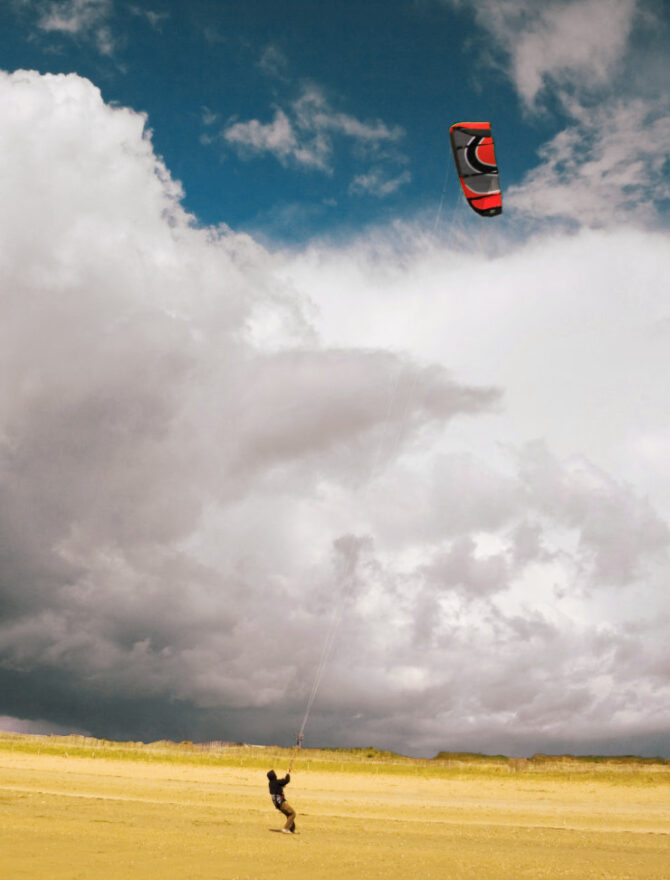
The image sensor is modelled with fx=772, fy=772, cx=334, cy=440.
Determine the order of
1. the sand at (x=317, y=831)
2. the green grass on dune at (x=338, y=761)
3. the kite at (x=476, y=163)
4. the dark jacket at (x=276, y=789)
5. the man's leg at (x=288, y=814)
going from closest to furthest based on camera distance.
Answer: the sand at (x=317, y=831), the dark jacket at (x=276, y=789), the man's leg at (x=288, y=814), the kite at (x=476, y=163), the green grass on dune at (x=338, y=761)

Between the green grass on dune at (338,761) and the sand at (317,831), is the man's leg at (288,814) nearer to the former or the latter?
the sand at (317,831)

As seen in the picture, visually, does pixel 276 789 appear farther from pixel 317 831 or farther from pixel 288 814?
pixel 317 831

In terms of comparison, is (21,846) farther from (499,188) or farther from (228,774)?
(228,774)

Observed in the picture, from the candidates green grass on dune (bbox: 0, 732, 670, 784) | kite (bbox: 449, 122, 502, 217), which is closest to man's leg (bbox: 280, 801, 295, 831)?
kite (bbox: 449, 122, 502, 217)

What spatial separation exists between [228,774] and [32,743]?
3213 cm

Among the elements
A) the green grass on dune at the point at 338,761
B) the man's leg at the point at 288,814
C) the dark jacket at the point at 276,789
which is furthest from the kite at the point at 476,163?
the green grass on dune at the point at 338,761

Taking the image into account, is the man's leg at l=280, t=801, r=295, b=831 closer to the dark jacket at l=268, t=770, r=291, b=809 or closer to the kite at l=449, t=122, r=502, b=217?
the dark jacket at l=268, t=770, r=291, b=809

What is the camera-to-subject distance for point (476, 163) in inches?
1029

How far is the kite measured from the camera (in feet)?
85.0

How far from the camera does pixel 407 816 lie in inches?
1271

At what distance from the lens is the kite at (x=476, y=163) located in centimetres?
2592

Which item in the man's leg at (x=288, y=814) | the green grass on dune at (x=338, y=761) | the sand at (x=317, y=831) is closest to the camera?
the sand at (x=317, y=831)

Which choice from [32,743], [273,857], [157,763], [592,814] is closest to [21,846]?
[273,857]

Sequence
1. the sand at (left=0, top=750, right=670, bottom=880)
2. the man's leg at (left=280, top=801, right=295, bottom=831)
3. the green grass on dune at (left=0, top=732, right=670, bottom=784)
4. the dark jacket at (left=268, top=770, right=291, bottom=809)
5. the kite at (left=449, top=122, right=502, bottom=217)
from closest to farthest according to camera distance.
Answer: the sand at (left=0, top=750, right=670, bottom=880) → the dark jacket at (left=268, top=770, right=291, bottom=809) → the man's leg at (left=280, top=801, right=295, bottom=831) → the kite at (left=449, top=122, right=502, bottom=217) → the green grass on dune at (left=0, top=732, right=670, bottom=784)
